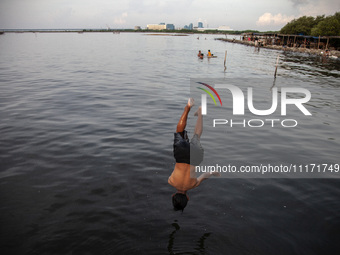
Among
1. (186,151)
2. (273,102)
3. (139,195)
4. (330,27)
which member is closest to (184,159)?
(186,151)

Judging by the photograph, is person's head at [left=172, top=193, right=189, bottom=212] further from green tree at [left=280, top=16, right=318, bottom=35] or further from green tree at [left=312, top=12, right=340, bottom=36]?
green tree at [left=280, top=16, right=318, bottom=35]

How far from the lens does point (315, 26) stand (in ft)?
247

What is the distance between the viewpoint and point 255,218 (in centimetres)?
675

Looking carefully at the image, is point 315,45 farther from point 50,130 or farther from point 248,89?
point 50,130

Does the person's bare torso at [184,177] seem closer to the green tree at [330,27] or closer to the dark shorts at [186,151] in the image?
the dark shorts at [186,151]

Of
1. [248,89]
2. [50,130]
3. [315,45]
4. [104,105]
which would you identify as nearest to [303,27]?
[315,45]

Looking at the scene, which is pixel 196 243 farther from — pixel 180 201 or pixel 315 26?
pixel 315 26

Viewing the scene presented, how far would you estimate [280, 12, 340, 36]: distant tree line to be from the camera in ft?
214

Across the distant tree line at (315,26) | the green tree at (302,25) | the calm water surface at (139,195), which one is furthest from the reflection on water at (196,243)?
the green tree at (302,25)

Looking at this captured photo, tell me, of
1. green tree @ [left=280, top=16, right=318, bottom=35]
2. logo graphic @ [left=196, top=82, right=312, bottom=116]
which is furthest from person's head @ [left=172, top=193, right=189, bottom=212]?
green tree @ [left=280, top=16, right=318, bottom=35]

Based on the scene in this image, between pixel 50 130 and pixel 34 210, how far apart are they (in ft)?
21.1

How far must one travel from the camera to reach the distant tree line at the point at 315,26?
6525 centimetres

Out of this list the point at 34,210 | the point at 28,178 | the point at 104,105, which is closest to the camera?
the point at 34,210

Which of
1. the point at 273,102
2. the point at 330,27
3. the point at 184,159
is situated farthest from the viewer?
the point at 330,27
